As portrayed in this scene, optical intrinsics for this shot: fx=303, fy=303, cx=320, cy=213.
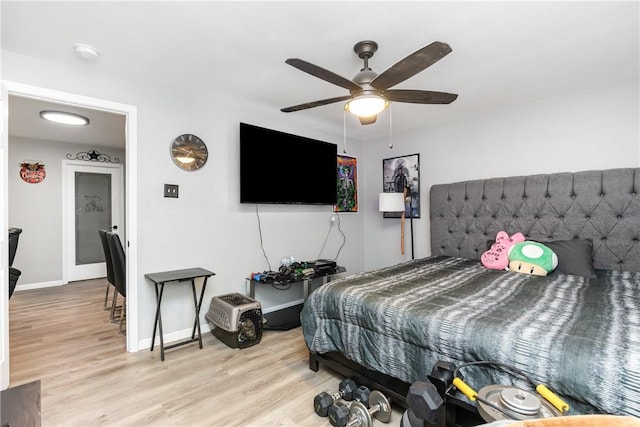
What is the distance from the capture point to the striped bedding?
106cm

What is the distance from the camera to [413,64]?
61.8 inches

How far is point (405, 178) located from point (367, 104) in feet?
7.04

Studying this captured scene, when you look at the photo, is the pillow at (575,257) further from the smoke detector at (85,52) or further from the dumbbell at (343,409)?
the smoke detector at (85,52)

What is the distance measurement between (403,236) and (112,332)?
3268 mm

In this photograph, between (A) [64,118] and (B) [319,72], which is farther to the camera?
(A) [64,118]

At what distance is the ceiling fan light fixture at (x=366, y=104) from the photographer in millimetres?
1854

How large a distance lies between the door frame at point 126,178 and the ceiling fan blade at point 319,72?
1601mm

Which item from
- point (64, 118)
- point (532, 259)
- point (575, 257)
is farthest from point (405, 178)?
point (64, 118)

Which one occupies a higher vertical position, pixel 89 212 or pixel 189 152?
pixel 189 152

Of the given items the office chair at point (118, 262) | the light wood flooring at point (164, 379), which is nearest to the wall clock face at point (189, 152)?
the office chair at point (118, 262)

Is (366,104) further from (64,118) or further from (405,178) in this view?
(64,118)

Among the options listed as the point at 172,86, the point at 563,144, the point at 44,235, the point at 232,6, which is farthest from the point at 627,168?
the point at 44,235

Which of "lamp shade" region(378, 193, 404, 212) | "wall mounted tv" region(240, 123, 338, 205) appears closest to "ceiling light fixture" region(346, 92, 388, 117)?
"wall mounted tv" region(240, 123, 338, 205)

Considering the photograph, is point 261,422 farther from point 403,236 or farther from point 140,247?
point 403,236
